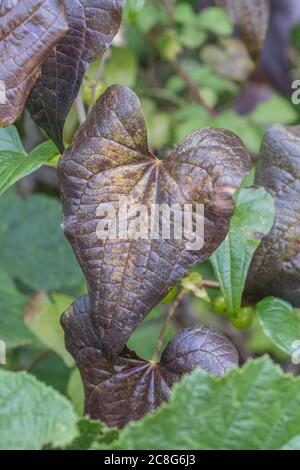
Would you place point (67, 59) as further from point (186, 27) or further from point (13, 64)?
point (186, 27)

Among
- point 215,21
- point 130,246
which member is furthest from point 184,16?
point 130,246

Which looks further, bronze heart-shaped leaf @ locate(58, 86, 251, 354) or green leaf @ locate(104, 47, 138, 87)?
green leaf @ locate(104, 47, 138, 87)

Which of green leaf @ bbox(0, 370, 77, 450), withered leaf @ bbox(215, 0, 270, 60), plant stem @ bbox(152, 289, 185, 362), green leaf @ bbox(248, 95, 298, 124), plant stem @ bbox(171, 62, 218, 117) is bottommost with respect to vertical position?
green leaf @ bbox(248, 95, 298, 124)

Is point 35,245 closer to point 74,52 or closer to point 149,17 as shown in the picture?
point 149,17

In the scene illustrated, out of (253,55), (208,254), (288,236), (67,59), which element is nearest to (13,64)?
(67,59)

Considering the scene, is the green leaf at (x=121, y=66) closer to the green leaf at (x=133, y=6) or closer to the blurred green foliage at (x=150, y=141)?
the blurred green foliage at (x=150, y=141)

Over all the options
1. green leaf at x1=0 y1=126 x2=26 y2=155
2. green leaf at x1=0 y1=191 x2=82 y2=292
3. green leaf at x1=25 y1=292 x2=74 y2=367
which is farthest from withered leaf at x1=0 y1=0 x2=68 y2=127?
green leaf at x1=0 y1=191 x2=82 y2=292

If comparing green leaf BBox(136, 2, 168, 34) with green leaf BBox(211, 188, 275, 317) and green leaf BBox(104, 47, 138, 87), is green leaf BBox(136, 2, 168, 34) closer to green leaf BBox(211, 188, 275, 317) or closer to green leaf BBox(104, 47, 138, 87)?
green leaf BBox(104, 47, 138, 87)
